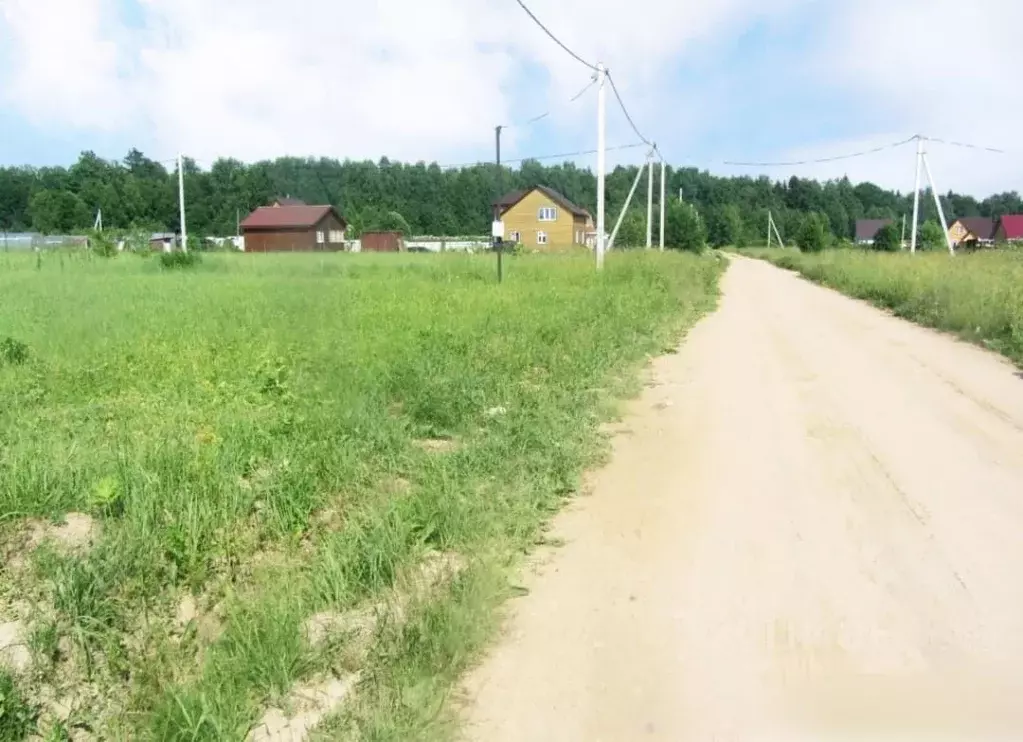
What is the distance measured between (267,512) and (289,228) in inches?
1820

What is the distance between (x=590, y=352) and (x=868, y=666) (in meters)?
6.99

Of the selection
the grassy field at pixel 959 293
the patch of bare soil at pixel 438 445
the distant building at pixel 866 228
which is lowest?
the patch of bare soil at pixel 438 445

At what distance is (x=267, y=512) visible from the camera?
4457mm

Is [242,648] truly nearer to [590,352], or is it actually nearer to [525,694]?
[525,694]

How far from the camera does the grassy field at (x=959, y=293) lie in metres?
12.4

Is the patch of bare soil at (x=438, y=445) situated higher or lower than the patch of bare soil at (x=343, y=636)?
higher

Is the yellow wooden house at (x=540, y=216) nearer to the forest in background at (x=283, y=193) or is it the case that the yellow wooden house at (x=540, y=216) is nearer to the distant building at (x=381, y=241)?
the forest in background at (x=283, y=193)

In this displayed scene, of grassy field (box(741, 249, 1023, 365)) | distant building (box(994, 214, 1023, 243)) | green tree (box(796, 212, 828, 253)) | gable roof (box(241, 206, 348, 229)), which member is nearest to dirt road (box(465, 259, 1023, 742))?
grassy field (box(741, 249, 1023, 365))

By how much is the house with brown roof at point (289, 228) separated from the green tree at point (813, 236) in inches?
1386

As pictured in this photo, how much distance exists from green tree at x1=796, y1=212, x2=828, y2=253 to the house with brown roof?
35.2m

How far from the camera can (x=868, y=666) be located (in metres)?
3.21

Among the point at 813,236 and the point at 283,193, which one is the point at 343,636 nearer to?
the point at 283,193

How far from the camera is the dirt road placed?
2967mm

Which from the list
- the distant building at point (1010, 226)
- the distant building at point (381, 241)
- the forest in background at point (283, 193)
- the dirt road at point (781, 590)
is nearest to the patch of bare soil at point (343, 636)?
the dirt road at point (781, 590)
